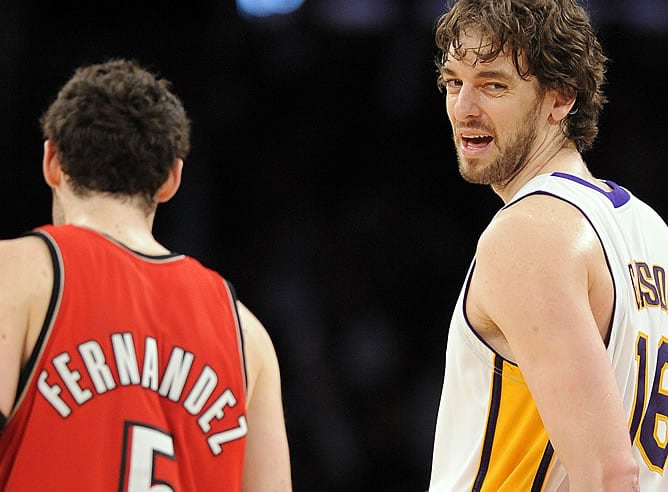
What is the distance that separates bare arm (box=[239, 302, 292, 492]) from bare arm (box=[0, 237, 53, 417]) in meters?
0.55

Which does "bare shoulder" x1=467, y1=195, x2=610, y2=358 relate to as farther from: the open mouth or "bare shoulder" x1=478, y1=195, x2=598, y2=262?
the open mouth

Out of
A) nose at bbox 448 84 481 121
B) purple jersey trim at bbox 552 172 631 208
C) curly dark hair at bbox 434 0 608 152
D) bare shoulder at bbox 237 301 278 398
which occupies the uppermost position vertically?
→ curly dark hair at bbox 434 0 608 152

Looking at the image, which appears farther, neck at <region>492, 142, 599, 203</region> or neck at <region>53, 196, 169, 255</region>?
neck at <region>492, 142, 599, 203</region>

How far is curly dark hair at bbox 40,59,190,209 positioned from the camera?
2.50 m

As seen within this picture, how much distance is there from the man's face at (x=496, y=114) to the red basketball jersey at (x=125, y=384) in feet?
2.89

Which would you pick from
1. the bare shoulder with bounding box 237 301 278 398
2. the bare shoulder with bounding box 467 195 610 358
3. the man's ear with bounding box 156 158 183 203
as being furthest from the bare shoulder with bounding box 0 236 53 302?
the bare shoulder with bounding box 467 195 610 358

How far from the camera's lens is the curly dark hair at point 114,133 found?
2504 millimetres

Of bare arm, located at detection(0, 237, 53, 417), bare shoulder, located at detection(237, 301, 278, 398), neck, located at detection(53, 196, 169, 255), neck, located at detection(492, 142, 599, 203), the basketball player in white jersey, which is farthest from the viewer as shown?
neck, located at detection(492, 142, 599, 203)

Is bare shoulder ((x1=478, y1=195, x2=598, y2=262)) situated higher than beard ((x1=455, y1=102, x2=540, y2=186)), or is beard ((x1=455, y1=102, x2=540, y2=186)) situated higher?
beard ((x1=455, y1=102, x2=540, y2=186))

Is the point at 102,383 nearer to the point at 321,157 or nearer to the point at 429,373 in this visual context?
the point at 429,373

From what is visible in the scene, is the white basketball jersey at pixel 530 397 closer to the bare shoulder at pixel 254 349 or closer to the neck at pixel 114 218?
the bare shoulder at pixel 254 349

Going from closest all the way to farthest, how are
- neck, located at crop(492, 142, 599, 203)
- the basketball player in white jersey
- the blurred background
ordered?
the basketball player in white jersey < neck, located at crop(492, 142, 599, 203) < the blurred background

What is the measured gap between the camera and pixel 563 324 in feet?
7.55

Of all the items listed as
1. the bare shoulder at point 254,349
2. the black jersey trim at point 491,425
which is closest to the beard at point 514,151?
the black jersey trim at point 491,425
